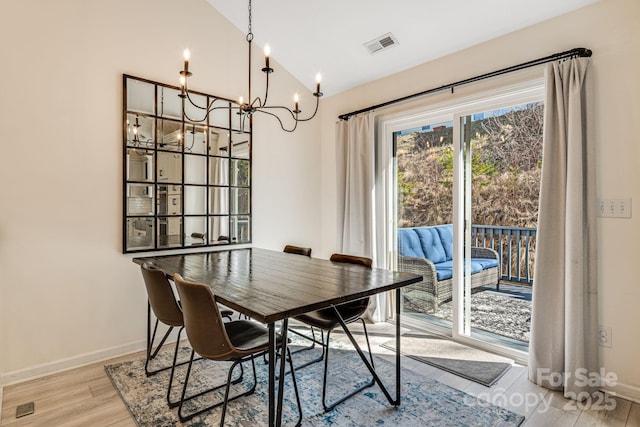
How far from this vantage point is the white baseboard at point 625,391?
2171mm

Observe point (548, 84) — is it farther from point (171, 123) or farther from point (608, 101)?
point (171, 123)

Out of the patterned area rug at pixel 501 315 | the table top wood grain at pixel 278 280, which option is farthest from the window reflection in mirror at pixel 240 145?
the patterned area rug at pixel 501 315

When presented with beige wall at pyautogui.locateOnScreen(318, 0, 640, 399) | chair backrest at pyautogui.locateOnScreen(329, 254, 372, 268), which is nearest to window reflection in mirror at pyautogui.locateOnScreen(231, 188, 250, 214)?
chair backrest at pyautogui.locateOnScreen(329, 254, 372, 268)

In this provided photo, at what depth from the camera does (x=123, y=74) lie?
2.84 meters

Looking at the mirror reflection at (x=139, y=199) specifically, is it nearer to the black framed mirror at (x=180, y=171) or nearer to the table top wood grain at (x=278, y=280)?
the black framed mirror at (x=180, y=171)

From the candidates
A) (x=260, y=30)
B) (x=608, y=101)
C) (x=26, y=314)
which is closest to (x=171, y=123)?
(x=260, y=30)

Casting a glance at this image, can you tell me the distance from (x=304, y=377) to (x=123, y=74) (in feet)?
8.93

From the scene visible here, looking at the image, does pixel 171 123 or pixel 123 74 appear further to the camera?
pixel 171 123

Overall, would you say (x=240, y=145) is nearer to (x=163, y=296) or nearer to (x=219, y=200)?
(x=219, y=200)

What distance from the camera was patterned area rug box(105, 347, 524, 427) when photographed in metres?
1.99

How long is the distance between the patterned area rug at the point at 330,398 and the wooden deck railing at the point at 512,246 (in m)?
1.12

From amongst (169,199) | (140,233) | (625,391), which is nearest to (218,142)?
(169,199)

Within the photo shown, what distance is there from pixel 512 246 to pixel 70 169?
11.3ft

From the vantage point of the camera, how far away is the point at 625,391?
2205 mm
